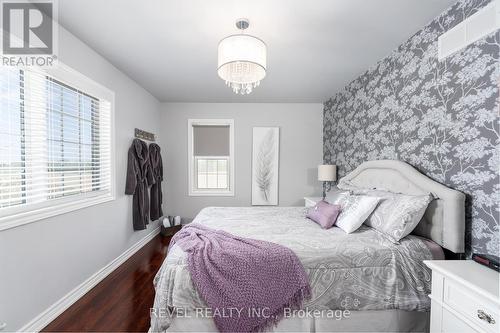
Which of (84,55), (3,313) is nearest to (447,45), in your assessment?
(84,55)

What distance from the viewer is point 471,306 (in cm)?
116

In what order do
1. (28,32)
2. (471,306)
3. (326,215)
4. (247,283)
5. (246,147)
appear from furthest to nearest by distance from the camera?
(246,147)
(326,215)
(28,32)
(247,283)
(471,306)

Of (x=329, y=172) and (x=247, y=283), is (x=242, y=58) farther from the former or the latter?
(x=329, y=172)

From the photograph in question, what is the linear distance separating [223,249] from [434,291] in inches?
54.4

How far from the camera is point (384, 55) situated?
241 centimetres

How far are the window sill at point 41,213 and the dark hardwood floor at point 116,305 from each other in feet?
2.84

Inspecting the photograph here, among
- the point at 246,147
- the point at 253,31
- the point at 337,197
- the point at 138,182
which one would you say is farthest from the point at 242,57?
the point at 246,147

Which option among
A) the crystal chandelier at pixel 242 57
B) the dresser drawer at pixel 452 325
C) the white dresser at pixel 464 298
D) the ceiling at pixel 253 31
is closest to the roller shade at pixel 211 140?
the ceiling at pixel 253 31

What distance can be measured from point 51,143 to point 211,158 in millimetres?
2601

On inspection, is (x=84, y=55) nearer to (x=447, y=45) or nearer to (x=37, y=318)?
(x=37, y=318)

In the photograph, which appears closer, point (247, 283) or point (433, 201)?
point (247, 283)

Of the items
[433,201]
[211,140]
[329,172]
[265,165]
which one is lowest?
[433,201]

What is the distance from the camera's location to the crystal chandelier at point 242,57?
1.66m

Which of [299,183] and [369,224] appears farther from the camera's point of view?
[299,183]
